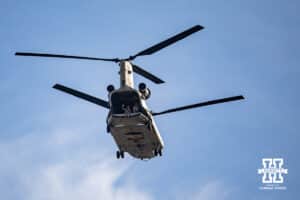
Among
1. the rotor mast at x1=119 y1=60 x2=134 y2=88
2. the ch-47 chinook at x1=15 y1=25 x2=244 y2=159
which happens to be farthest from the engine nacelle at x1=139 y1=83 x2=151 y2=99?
the rotor mast at x1=119 y1=60 x2=134 y2=88

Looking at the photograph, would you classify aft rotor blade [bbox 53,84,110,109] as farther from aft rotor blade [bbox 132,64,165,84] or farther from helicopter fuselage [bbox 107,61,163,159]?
aft rotor blade [bbox 132,64,165,84]

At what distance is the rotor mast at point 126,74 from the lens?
54062mm

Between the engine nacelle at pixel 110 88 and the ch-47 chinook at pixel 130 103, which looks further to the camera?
the engine nacelle at pixel 110 88

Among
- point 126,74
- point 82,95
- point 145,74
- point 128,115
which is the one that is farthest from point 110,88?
point 145,74

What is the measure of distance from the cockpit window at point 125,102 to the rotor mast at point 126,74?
94 cm

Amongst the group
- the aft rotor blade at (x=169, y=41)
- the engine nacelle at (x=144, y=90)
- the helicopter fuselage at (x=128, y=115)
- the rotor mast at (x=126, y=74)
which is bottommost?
the helicopter fuselage at (x=128, y=115)

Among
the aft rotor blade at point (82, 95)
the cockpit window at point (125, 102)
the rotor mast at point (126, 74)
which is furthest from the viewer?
the aft rotor blade at point (82, 95)

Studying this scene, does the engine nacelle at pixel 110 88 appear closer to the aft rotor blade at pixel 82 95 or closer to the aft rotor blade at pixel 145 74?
the aft rotor blade at pixel 82 95

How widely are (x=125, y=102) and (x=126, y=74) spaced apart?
2429mm

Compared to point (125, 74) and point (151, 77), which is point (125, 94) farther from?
point (151, 77)

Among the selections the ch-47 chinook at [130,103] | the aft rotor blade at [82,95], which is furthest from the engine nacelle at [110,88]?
the aft rotor blade at [82,95]

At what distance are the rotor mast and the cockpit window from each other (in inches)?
37.2

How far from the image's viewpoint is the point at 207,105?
180ft

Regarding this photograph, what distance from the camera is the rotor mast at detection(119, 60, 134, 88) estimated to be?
5406cm
